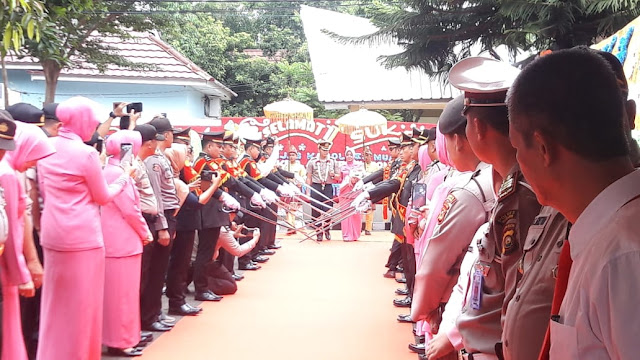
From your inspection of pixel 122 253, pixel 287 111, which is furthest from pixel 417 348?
pixel 287 111

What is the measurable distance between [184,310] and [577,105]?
16.7 ft

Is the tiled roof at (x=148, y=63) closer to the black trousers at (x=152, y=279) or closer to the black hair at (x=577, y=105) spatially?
the black trousers at (x=152, y=279)

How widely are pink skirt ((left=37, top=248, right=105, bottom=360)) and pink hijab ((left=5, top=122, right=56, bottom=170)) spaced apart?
0.58 metres

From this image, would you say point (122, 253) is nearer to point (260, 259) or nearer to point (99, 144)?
point (99, 144)

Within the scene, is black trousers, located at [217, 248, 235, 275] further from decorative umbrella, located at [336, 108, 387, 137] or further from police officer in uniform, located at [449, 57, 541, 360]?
police officer in uniform, located at [449, 57, 541, 360]

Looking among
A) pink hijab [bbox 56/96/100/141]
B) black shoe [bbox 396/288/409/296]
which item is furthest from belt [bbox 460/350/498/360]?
black shoe [bbox 396/288/409/296]

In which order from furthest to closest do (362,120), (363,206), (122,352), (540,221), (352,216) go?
1. (362,120)
2. (352,216)
3. (363,206)
4. (122,352)
5. (540,221)

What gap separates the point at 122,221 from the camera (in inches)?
162

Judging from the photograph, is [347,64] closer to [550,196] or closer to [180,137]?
[180,137]

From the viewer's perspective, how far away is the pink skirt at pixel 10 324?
2.88 metres

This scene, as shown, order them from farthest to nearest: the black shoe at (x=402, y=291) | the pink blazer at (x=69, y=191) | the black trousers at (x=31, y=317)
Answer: the black shoe at (x=402, y=291) → the black trousers at (x=31, y=317) → the pink blazer at (x=69, y=191)

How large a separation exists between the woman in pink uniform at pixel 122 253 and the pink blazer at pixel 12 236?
41.8 inches

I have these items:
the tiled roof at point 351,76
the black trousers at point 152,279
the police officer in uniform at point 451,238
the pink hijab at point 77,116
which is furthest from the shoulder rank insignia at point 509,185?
the tiled roof at point 351,76

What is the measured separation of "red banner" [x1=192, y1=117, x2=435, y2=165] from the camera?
12750 mm
